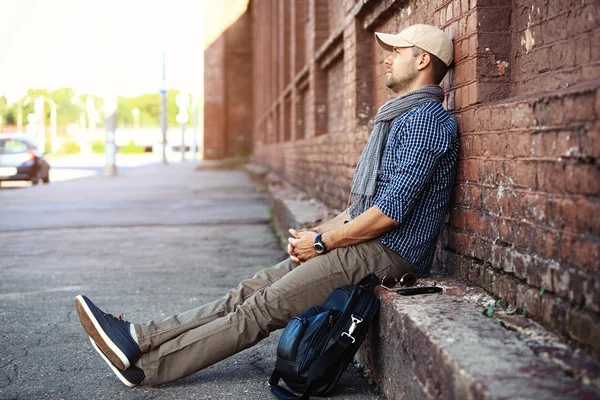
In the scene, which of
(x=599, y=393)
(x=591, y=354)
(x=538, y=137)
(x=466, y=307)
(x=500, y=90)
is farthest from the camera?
(x=500, y=90)

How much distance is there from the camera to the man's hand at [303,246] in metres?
3.34

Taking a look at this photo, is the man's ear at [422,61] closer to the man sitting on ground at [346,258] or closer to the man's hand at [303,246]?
the man sitting on ground at [346,258]

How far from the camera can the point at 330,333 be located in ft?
9.43

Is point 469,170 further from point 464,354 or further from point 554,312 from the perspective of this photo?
point 464,354

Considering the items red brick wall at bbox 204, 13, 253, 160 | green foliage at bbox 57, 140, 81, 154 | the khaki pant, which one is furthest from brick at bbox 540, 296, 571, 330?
green foliage at bbox 57, 140, 81, 154

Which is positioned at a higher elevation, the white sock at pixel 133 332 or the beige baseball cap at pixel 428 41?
the beige baseball cap at pixel 428 41

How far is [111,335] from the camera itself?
10.2ft

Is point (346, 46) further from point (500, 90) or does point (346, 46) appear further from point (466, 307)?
point (466, 307)

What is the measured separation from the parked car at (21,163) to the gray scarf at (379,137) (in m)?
17.3

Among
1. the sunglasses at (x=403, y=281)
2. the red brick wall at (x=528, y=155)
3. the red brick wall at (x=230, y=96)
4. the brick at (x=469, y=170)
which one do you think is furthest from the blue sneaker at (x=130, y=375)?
the red brick wall at (x=230, y=96)

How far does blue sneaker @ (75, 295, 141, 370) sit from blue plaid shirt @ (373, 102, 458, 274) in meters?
1.17

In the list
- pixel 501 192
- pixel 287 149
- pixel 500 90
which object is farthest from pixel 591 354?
pixel 287 149

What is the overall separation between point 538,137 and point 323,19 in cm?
644

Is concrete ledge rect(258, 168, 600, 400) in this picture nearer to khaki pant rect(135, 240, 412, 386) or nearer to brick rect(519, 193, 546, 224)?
khaki pant rect(135, 240, 412, 386)
